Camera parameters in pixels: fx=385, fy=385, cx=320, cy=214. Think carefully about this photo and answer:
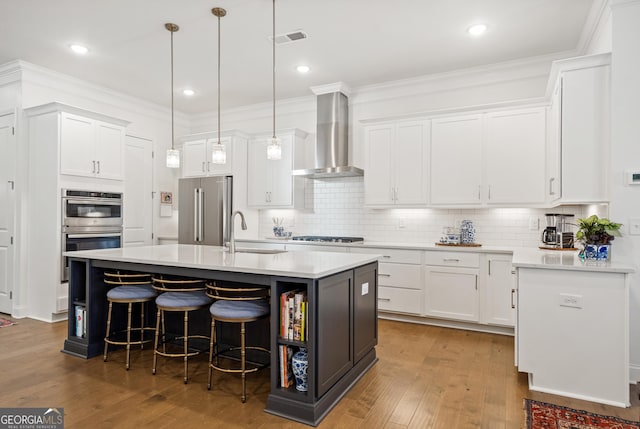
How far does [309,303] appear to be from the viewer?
231 cm

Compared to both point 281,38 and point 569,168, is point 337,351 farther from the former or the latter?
point 281,38

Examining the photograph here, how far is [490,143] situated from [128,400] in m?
4.12

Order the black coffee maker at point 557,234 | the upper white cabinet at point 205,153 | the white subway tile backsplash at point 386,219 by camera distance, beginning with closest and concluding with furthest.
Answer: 1. the black coffee maker at point 557,234
2. the white subway tile backsplash at point 386,219
3. the upper white cabinet at point 205,153

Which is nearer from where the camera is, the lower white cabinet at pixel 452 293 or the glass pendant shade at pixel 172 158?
the glass pendant shade at pixel 172 158

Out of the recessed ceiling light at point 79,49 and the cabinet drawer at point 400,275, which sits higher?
the recessed ceiling light at point 79,49

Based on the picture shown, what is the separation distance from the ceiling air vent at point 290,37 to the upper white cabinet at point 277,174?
170 centimetres

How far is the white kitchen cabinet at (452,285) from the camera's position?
13.5ft

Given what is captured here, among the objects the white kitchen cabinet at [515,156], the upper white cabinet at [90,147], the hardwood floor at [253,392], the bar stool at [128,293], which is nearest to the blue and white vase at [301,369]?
the hardwood floor at [253,392]

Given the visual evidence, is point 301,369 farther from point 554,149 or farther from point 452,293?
point 554,149

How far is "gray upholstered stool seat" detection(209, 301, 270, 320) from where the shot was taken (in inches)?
100

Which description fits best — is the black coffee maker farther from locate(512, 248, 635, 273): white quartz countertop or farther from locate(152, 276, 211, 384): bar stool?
locate(152, 276, 211, 384): bar stool

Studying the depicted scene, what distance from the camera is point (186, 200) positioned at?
5930 mm

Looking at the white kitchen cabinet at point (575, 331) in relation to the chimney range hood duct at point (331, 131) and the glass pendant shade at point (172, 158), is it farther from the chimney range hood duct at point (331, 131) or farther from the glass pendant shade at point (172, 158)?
the glass pendant shade at point (172, 158)

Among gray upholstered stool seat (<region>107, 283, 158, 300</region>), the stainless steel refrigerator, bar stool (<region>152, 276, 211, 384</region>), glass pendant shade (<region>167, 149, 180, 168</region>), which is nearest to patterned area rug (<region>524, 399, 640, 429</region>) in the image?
bar stool (<region>152, 276, 211, 384</region>)
